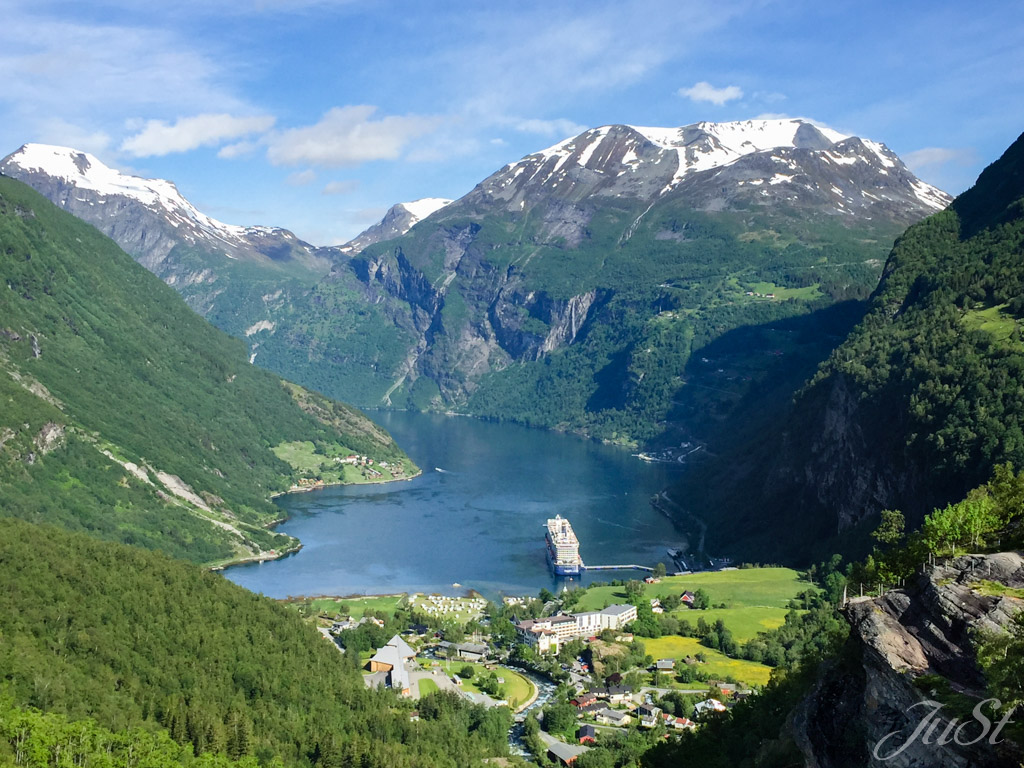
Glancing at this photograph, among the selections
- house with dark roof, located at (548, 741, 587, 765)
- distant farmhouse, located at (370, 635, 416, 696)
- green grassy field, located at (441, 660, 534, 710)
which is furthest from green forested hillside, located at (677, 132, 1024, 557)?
distant farmhouse, located at (370, 635, 416, 696)

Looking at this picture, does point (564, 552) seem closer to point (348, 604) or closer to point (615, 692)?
point (348, 604)

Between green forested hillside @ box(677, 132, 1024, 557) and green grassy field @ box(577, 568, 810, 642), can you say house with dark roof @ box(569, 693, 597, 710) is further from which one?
green forested hillside @ box(677, 132, 1024, 557)

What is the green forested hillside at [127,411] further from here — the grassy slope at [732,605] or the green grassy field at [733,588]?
the grassy slope at [732,605]

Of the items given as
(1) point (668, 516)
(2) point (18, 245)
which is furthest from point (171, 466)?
(1) point (668, 516)

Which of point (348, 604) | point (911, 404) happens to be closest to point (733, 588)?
point (911, 404)

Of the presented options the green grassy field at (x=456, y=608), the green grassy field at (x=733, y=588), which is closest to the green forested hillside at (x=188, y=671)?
the green grassy field at (x=456, y=608)

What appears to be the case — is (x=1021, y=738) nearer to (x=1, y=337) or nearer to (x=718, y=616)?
(x=718, y=616)
